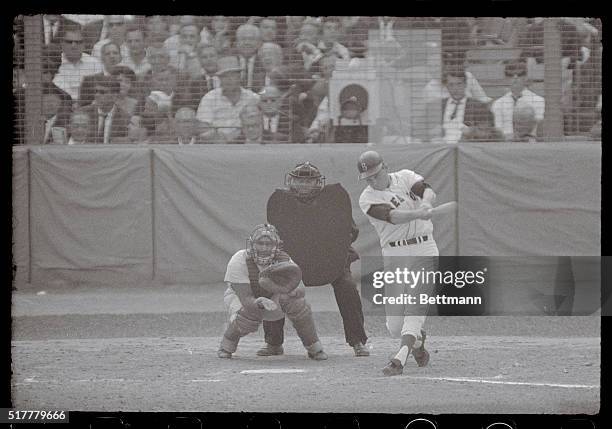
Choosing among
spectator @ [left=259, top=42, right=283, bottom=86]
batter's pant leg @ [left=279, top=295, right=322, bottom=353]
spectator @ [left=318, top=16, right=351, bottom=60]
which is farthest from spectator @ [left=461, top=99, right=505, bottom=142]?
batter's pant leg @ [left=279, top=295, right=322, bottom=353]

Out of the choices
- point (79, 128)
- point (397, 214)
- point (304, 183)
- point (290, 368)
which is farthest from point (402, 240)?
point (79, 128)

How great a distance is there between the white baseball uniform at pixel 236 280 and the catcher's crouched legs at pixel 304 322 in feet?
0.15

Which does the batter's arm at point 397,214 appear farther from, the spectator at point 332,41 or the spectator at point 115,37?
the spectator at point 115,37

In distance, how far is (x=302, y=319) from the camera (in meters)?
4.59

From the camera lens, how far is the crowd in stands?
416cm

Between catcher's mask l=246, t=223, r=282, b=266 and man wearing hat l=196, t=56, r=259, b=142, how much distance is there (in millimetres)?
462

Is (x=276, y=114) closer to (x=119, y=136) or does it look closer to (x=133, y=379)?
(x=119, y=136)

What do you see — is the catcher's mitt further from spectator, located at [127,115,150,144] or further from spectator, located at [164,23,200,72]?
spectator, located at [164,23,200,72]

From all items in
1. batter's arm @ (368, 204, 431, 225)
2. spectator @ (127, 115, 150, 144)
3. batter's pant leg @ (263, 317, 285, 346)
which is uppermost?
spectator @ (127, 115, 150, 144)

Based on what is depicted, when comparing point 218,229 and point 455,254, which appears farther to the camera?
point 218,229

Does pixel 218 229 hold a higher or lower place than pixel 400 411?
higher

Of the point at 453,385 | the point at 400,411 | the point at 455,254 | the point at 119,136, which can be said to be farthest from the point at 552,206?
the point at 119,136
